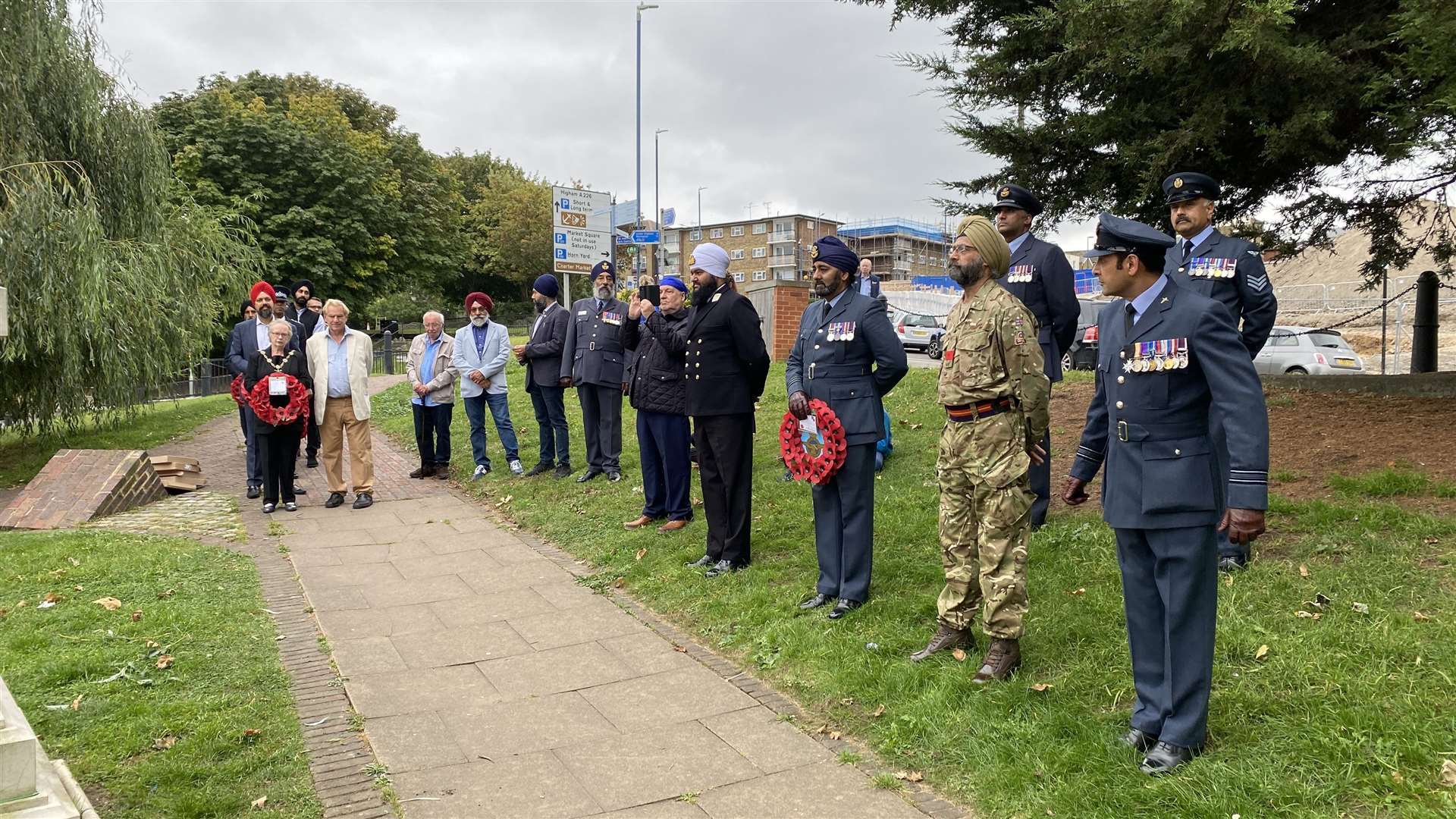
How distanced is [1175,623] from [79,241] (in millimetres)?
12842

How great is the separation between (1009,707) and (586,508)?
5.67m

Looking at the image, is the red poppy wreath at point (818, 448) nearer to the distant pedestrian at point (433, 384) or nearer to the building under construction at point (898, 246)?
the distant pedestrian at point (433, 384)

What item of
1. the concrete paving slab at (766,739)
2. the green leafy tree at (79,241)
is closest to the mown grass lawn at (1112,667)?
the concrete paving slab at (766,739)

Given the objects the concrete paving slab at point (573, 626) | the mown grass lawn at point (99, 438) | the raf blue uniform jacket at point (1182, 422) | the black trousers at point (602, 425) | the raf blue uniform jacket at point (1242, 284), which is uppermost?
the raf blue uniform jacket at point (1242, 284)

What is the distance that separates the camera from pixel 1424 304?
40.6ft

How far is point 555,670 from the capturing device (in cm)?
558

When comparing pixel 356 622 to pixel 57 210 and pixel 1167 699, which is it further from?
pixel 57 210

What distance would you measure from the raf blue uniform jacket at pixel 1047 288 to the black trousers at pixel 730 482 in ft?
6.70

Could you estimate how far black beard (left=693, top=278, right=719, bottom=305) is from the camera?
705 cm

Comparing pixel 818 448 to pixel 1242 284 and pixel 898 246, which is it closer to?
pixel 1242 284

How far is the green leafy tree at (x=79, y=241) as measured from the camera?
1174 centimetres

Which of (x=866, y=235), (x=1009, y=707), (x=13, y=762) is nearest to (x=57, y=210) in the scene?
(x=13, y=762)

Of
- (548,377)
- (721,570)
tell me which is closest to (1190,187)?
(721,570)

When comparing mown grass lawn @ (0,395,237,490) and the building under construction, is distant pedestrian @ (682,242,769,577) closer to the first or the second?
mown grass lawn @ (0,395,237,490)
